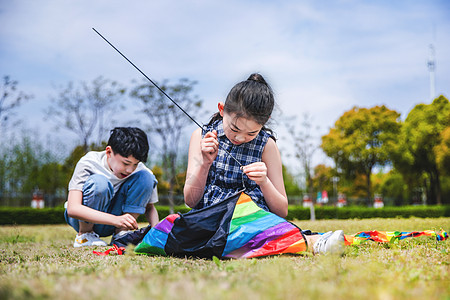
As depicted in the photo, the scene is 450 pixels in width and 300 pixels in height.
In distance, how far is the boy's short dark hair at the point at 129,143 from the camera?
3398 mm

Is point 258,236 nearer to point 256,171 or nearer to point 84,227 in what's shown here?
point 256,171

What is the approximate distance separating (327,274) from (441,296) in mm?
426

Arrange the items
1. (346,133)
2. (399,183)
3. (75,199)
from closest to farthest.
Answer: (75,199) → (346,133) → (399,183)

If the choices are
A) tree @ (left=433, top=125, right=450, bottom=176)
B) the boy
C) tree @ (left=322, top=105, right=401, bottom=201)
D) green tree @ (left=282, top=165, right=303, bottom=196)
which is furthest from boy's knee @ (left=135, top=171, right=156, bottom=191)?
green tree @ (left=282, top=165, right=303, bottom=196)

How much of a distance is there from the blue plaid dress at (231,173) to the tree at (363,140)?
24.1m

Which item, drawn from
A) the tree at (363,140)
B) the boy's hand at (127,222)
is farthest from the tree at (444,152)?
the boy's hand at (127,222)

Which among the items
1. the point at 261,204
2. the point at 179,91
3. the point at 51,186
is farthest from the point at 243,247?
the point at 51,186

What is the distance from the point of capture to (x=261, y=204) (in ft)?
9.36

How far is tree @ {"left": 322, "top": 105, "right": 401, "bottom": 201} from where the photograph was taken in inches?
Result: 1012

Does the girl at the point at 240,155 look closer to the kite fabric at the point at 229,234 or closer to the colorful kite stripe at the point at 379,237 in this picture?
the kite fabric at the point at 229,234

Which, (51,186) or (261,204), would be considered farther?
(51,186)

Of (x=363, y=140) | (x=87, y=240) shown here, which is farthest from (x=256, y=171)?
(x=363, y=140)

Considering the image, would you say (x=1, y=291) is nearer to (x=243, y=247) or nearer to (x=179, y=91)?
(x=243, y=247)

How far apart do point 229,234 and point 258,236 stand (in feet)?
0.59
